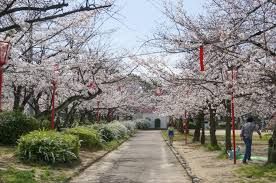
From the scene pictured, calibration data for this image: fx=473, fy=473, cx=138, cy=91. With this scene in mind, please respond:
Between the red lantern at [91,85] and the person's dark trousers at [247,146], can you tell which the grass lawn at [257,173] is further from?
the red lantern at [91,85]

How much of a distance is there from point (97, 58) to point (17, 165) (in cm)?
1233

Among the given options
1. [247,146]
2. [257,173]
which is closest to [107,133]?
[247,146]

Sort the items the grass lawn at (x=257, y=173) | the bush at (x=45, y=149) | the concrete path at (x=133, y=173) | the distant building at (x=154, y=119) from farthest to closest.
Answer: the distant building at (x=154, y=119), the bush at (x=45, y=149), the concrete path at (x=133, y=173), the grass lawn at (x=257, y=173)

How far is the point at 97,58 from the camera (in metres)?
26.5

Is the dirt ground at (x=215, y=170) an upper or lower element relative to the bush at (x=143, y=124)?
lower

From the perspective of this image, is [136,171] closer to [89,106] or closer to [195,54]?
[195,54]

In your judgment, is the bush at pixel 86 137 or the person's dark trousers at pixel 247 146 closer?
the person's dark trousers at pixel 247 146

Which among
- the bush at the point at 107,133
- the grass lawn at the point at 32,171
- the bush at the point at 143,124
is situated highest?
the bush at the point at 143,124

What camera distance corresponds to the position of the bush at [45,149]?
1605 cm

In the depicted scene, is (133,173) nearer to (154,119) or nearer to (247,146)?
(247,146)

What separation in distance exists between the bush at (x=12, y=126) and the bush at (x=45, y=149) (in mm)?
4453

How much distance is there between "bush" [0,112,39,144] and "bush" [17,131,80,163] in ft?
14.6

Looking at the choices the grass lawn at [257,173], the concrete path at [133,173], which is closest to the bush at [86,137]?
the concrete path at [133,173]

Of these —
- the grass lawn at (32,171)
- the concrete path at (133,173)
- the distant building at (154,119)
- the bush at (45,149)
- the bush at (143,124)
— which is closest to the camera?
the grass lawn at (32,171)
